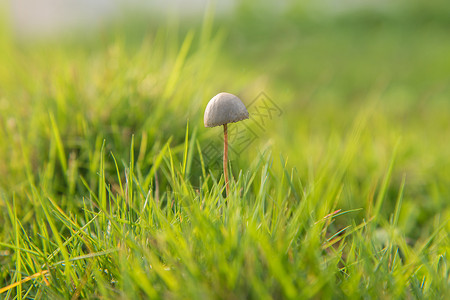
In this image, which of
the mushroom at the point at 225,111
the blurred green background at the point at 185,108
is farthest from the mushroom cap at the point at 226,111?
the blurred green background at the point at 185,108

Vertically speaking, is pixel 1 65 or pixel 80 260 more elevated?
pixel 1 65

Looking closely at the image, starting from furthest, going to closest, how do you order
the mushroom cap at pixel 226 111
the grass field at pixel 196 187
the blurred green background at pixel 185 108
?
the blurred green background at pixel 185 108
the mushroom cap at pixel 226 111
the grass field at pixel 196 187

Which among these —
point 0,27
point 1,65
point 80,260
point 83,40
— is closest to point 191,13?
point 83,40

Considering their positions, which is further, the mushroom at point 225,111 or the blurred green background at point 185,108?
the blurred green background at point 185,108

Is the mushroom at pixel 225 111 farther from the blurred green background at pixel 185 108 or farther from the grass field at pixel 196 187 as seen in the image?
the blurred green background at pixel 185 108

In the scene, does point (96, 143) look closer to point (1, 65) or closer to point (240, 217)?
point (240, 217)

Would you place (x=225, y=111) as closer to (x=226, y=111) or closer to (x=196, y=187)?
(x=226, y=111)

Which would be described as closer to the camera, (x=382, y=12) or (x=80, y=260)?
(x=80, y=260)

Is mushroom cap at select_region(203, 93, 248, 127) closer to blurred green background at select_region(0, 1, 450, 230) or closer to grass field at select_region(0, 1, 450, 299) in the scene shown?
grass field at select_region(0, 1, 450, 299)

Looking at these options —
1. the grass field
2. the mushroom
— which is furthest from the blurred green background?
the mushroom
